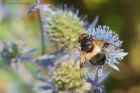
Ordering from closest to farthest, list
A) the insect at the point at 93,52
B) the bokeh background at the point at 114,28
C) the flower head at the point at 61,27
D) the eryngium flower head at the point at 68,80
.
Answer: the insect at the point at 93,52 → the eryngium flower head at the point at 68,80 → the flower head at the point at 61,27 → the bokeh background at the point at 114,28

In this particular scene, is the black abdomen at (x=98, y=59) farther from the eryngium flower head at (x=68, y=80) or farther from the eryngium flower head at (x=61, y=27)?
the eryngium flower head at (x=61, y=27)

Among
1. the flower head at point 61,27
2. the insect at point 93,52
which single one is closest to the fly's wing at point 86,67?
the insect at point 93,52

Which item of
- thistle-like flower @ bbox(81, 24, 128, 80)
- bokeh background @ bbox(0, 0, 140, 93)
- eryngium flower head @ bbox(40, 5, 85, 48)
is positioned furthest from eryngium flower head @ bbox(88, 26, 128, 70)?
bokeh background @ bbox(0, 0, 140, 93)

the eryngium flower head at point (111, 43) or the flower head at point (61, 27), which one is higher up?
the flower head at point (61, 27)

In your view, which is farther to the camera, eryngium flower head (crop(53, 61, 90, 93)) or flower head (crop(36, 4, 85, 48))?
flower head (crop(36, 4, 85, 48))

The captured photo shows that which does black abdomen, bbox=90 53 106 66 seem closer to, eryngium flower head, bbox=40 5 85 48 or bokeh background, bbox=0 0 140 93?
eryngium flower head, bbox=40 5 85 48

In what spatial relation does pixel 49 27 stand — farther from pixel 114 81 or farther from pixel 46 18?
pixel 114 81

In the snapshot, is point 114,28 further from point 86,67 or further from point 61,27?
point 86,67

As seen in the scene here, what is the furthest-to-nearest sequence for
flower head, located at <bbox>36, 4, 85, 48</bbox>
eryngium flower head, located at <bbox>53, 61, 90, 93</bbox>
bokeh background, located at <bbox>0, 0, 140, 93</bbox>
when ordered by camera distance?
bokeh background, located at <bbox>0, 0, 140, 93</bbox>, flower head, located at <bbox>36, 4, 85, 48</bbox>, eryngium flower head, located at <bbox>53, 61, 90, 93</bbox>

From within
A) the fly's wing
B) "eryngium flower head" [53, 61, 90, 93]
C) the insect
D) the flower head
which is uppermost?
the flower head
